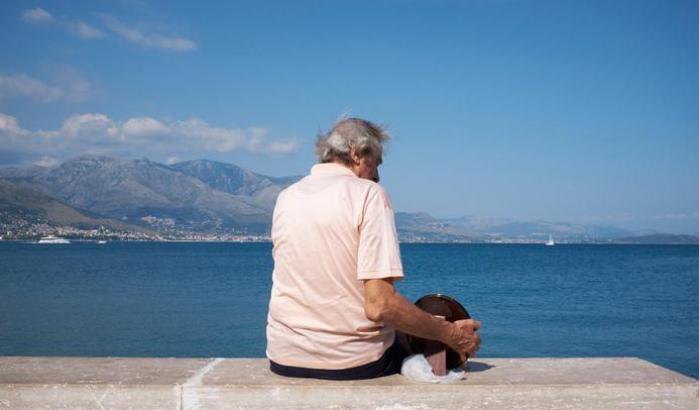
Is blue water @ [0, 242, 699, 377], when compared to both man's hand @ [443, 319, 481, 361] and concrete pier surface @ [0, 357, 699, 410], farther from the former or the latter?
man's hand @ [443, 319, 481, 361]

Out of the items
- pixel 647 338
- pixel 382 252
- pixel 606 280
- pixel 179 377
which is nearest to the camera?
pixel 382 252

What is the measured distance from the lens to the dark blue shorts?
4234 millimetres

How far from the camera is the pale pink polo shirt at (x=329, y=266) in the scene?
3896 millimetres

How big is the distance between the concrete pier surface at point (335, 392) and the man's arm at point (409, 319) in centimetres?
26

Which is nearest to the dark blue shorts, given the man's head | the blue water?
the man's head

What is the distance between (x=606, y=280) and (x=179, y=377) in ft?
224

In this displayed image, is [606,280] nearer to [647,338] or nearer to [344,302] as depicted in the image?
[647,338]

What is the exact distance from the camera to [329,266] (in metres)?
4.06

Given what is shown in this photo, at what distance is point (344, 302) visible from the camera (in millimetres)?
4094

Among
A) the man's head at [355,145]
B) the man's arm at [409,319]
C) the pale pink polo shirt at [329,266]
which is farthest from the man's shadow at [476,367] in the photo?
the man's head at [355,145]

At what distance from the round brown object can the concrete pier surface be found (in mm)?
163

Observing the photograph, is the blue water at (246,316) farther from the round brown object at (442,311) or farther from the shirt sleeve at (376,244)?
the shirt sleeve at (376,244)

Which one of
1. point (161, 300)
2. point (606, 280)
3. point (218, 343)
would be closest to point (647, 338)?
point (218, 343)

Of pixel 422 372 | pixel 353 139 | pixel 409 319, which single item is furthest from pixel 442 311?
pixel 353 139
